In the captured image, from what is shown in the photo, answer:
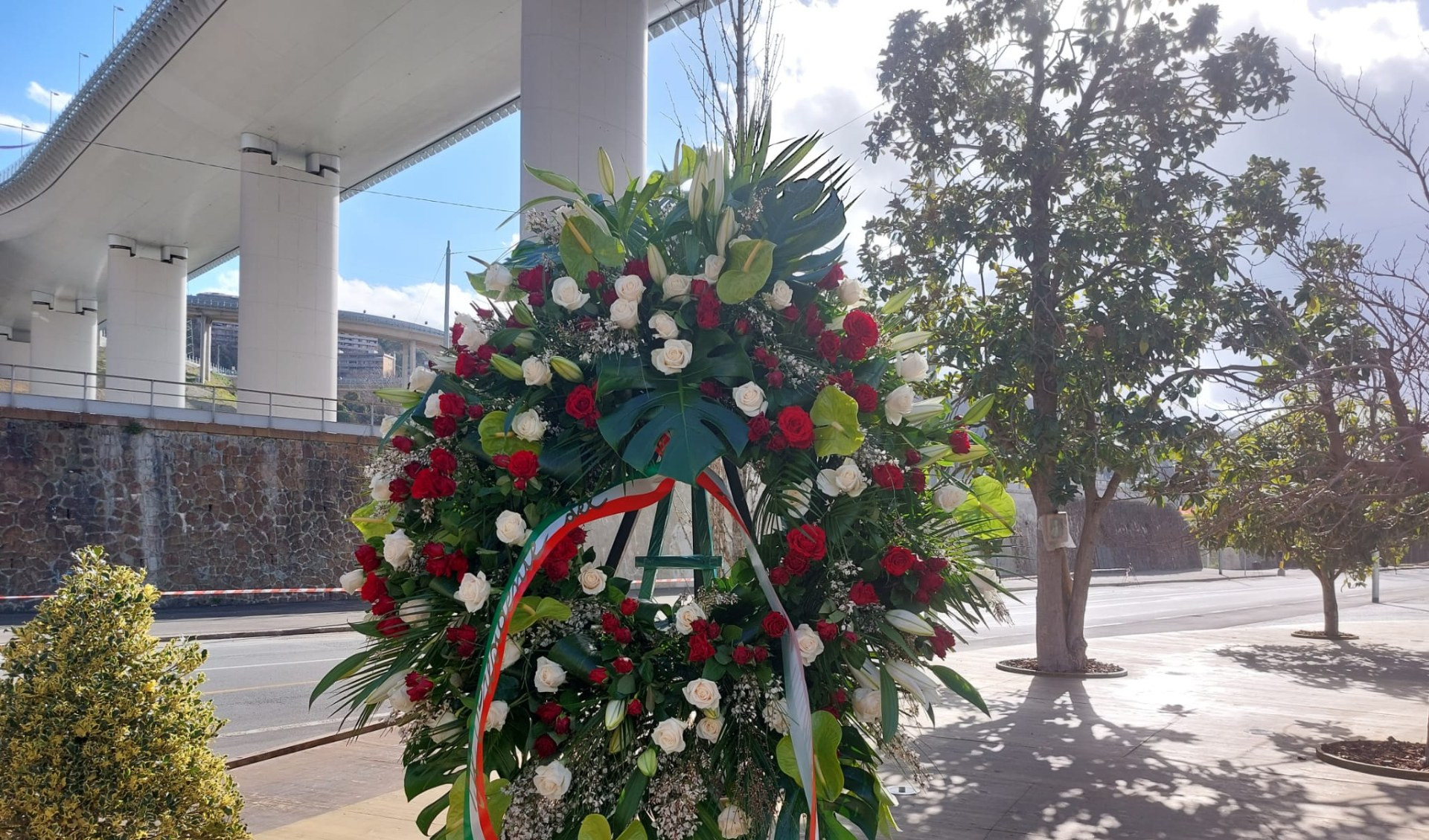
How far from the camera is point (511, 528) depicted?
10.1 ft

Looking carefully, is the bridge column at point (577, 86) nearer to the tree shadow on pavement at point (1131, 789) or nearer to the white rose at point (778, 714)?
the tree shadow on pavement at point (1131, 789)

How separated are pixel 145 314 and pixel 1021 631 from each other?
99.1 ft

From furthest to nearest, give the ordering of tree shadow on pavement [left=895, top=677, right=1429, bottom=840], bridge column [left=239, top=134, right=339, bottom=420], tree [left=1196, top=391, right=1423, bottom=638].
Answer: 1. bridge column [left=239, top=134, right=339, bottom=420]
2. tree [left=1196, top=391, right=1423, bottom=638]
3. tree shadow on pavement [left=895, top=677, right=1429, bottom=840]

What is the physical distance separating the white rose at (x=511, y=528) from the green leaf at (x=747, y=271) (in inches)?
36.4

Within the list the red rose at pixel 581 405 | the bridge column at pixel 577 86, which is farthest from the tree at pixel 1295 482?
the bridge column at pixel 577 86

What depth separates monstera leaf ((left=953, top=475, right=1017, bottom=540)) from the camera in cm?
362

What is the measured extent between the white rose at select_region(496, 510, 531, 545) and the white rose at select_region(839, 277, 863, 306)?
133 centimetres

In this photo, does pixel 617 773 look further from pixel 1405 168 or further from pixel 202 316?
→ pixel 202 316

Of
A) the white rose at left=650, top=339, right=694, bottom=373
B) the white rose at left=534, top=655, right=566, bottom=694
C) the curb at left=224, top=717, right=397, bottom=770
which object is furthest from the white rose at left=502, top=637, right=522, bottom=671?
the curb at left=224, top=717, right=397, bottom=770

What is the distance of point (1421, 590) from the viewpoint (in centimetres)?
3666

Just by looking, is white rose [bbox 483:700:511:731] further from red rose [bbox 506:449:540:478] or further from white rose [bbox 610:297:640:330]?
white rose [bbox 610:297:640:330]

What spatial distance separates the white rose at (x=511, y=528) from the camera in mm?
3076

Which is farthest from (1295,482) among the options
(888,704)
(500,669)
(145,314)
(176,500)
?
(145,314)

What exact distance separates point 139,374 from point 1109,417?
110ft
